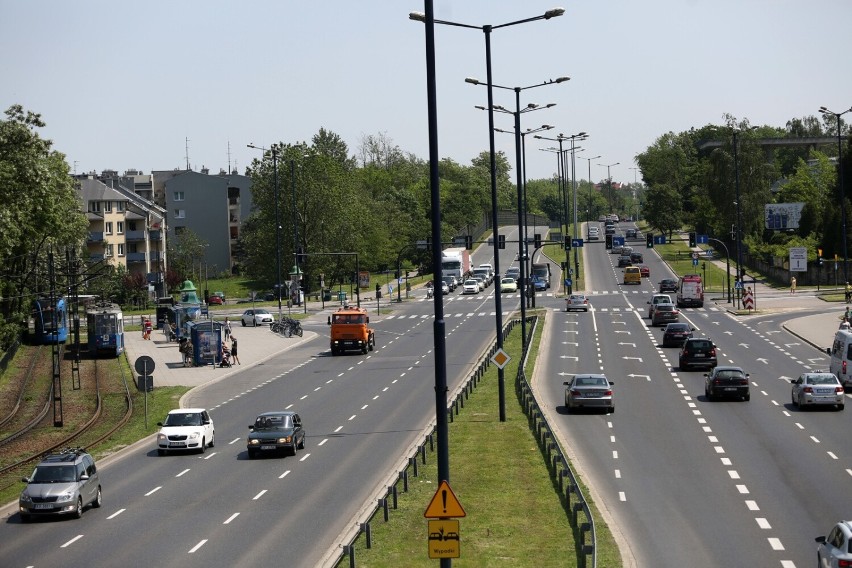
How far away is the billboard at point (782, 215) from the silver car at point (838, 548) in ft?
447

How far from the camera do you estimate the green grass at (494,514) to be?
2162cm

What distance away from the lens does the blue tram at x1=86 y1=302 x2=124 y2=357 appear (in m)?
73.5

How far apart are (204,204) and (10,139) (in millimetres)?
116867

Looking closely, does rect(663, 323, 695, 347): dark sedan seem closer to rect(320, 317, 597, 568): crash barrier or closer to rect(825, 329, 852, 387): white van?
rect(825, 329, 852, 387): white van

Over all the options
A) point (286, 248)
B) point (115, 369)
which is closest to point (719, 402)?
point (115, 369)

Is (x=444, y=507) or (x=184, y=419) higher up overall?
(x=444, y=507)

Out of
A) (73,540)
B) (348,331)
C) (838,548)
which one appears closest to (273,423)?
(73,540)

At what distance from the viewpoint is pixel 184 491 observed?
32.0m

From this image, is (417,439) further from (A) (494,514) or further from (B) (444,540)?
(B) (444,540)

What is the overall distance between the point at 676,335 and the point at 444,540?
178 feet

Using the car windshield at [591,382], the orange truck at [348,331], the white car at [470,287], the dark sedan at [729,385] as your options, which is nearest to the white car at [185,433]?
the car windshield at [591,382]

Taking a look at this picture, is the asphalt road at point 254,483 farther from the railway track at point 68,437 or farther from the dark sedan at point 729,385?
the dark sedan at point 729,385

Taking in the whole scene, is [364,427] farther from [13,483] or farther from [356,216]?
[356,216]

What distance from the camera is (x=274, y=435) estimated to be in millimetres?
37500
